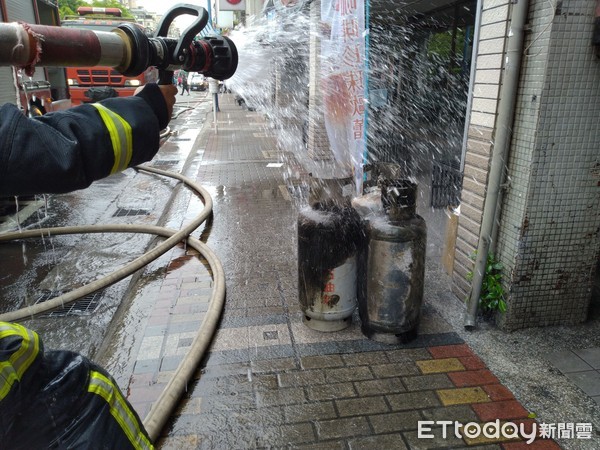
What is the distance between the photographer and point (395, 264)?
358cm

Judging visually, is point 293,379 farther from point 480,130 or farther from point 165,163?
point 165,163

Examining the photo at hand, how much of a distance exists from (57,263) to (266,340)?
3.26 m

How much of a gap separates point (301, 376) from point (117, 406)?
202 centimetres

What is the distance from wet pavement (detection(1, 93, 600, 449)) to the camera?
290 cm

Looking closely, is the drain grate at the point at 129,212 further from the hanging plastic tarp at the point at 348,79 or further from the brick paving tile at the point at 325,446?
the brick paving tile at the point at 325,446

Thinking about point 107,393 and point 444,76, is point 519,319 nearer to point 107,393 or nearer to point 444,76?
point 107,393

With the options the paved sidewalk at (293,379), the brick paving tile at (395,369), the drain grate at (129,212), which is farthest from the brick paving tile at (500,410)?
the drain grate at (129,212)

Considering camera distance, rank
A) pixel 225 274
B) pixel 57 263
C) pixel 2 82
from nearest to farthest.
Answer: pixel 225 274, pixel 57 263, pixel 2 82

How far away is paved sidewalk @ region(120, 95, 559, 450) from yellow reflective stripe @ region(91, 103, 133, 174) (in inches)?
71.5

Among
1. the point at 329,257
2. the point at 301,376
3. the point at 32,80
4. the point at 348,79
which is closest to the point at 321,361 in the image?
the point at 301,376

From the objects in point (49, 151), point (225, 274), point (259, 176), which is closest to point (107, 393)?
point (49, 151)

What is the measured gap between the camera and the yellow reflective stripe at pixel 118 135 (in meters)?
1.78

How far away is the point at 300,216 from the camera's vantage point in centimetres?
381
